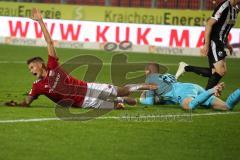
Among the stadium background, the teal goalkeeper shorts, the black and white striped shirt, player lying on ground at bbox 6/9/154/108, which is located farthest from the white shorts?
the black and white striped shirt

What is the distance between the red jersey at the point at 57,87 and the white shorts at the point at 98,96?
0.09m

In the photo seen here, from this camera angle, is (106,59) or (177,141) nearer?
(177,141)

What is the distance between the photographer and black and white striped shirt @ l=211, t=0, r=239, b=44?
1488 cm

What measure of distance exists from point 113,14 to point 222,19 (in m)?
21.1

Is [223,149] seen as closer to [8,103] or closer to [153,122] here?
[153,122]

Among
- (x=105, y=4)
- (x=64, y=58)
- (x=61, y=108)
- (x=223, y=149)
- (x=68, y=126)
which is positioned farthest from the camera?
(x=105, y=4)

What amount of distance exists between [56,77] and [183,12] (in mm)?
22054

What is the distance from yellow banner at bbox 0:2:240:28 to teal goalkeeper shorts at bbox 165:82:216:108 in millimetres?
19603

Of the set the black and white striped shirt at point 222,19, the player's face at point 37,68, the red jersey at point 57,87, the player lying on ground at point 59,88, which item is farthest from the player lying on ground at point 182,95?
the player's face at point 37,68

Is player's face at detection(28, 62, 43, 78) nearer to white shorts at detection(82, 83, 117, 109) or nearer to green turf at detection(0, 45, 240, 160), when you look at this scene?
green turf at detection(0, 45, 240, 160)

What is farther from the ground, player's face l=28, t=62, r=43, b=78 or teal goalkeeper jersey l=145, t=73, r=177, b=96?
player's face l=28, t=62, r=43, b=78

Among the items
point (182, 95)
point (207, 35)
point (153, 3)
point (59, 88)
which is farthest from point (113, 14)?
point (59, 88)

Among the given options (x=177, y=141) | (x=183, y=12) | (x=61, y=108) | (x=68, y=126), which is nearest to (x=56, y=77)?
(x=61, y=108)

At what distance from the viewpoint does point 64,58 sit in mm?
26578
